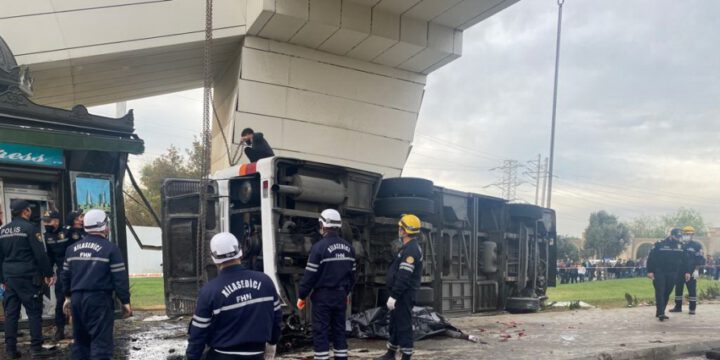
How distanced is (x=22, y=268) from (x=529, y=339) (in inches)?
278

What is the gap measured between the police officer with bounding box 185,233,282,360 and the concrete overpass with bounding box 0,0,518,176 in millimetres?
7155

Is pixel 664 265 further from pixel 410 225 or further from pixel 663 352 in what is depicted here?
pixel 410 225

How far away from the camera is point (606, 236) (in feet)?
248

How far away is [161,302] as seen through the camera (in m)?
14.0

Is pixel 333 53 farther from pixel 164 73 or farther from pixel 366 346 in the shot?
pixel 366 346

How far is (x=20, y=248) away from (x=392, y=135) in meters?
8.00

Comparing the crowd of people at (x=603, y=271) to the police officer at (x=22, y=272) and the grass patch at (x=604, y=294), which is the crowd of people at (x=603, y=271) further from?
the police officer at (x=22, y=272)

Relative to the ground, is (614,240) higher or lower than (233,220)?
lower

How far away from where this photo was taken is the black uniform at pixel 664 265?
39.8ft

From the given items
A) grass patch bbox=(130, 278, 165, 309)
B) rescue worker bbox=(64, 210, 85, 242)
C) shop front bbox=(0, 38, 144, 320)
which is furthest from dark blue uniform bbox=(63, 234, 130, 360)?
grass patch bbox=(130, 278, 165, 309)

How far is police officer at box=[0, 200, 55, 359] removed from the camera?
7098 millimetres

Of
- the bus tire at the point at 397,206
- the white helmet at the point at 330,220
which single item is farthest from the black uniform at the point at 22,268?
the bus tire at the point at 397,206

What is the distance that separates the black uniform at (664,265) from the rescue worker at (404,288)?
7.42 metres

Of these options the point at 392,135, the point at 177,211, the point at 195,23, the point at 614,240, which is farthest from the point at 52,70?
the point at 614,240
